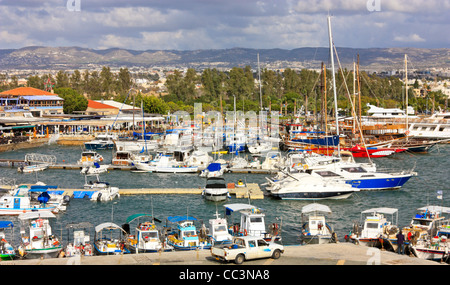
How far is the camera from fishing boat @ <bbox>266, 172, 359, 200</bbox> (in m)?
37.5

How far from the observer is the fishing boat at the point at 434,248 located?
22906 millimetres

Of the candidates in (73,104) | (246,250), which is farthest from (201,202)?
(73,104)

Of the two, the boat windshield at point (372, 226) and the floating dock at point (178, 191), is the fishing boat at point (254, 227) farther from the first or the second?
the floating dock at point (178, 191)

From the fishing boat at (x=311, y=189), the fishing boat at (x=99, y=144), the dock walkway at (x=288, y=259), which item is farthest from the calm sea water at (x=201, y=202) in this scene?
the fishing boat at (x=99, y=144)

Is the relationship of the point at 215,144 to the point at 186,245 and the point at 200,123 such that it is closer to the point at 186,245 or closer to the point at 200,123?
the point at 200,123

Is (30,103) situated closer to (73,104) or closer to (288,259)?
(73,104)

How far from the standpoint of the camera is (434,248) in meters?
23.1

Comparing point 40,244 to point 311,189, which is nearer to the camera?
point 40,244

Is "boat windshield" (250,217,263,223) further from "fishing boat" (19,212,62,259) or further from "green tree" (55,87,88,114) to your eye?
"green tree" (55,87,88,114)

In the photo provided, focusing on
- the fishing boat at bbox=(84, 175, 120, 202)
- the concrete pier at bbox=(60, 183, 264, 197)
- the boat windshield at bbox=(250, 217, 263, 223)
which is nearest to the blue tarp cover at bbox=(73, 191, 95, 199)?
the fishing boat at bbox=(84, 175, 120, 202)

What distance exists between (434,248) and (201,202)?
17511 mm

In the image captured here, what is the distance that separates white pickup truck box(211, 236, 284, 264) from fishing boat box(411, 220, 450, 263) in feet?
19.7

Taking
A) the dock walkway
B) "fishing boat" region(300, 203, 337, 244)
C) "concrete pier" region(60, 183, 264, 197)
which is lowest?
"concrete pier" region(60, 183, 264, 197)

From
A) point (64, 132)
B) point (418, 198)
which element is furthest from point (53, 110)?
point (418, 198)
